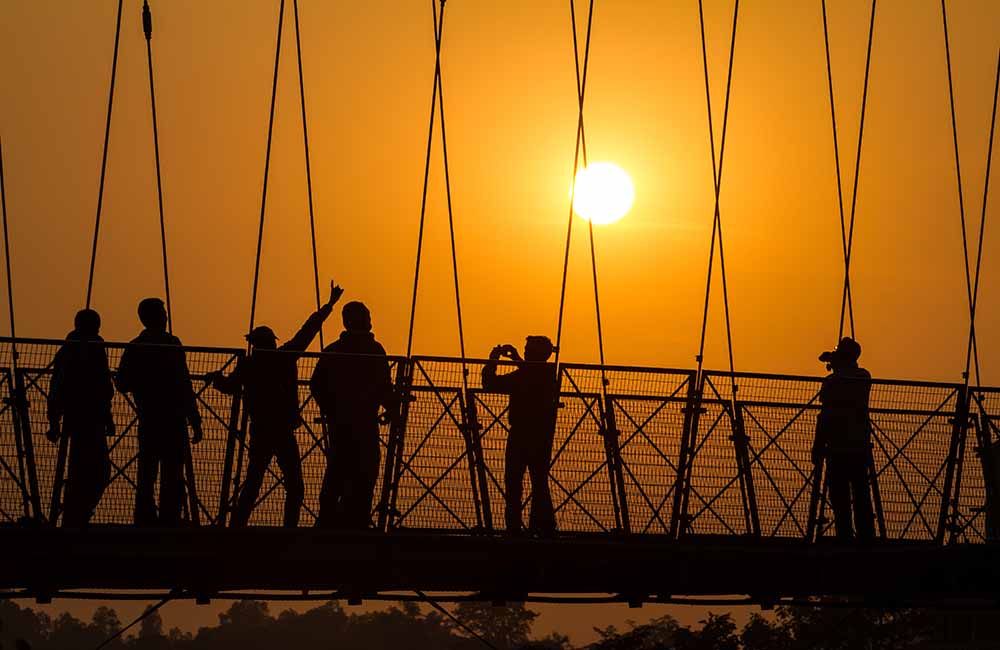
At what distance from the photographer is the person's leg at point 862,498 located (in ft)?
51.5

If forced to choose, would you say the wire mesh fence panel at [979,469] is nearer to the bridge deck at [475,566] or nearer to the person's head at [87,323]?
the bridge deck at [475,566]

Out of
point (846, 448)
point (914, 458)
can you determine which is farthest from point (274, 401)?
point (914, 458)

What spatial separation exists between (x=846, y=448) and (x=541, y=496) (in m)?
2.66

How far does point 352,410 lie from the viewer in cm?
1411

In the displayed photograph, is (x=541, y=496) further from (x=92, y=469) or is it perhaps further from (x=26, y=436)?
(x=26, y=436)

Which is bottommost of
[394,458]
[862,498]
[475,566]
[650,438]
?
[475,566]

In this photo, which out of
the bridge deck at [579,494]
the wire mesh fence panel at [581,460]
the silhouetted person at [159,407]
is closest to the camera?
the silhouetted person at [159,407]

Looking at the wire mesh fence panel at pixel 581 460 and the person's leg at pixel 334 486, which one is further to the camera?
the wire mesh fence panel at pixel 581 460

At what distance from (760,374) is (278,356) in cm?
408

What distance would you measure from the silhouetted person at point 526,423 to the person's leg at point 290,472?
5.43 feet

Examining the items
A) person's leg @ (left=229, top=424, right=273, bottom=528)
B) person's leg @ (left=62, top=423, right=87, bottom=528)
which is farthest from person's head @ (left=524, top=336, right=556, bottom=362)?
person's leg @ (left=62, top=423, right=87, bottom=528)

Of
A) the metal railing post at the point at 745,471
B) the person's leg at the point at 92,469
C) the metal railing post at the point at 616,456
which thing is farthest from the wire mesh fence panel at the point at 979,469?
the person's leg at the point at 92,469

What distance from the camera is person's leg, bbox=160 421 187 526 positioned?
1401 centimetres

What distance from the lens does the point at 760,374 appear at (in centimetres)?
1555
